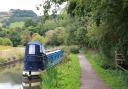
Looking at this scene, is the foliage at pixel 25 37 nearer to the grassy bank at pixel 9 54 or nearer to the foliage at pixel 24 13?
the grassy bank at pixel 9 54

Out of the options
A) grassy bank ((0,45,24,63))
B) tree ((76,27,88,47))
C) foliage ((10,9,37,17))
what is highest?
tree ((76,27,88,47))

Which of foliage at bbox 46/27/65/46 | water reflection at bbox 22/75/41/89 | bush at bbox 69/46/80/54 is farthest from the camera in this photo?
foliage at bbox 46/27/65/46

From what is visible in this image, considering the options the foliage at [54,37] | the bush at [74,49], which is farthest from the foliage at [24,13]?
the bush at [74,49]

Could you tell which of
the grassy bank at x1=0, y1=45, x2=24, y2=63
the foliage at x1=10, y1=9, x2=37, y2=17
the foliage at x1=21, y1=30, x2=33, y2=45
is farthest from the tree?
the foliage at x1=10, y1=9, x2=37, y2=17

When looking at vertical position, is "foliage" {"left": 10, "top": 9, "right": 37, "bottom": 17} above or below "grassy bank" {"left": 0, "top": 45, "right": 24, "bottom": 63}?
above

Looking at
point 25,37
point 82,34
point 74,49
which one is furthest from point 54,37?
point 82,34

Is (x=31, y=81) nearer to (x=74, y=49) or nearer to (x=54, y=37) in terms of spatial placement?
(x=74, y=49)

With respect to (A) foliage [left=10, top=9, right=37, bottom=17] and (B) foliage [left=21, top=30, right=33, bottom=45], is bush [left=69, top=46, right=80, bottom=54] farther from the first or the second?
(A) foliage [left=10, top=9, right=37, bottom=17]

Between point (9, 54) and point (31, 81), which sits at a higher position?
point (31, 81)

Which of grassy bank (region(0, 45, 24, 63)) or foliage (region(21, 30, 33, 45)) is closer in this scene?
grassy bank (region(0, 45, 24, 63))

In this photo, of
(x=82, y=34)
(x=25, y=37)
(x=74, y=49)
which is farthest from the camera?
(x=25, y=37)

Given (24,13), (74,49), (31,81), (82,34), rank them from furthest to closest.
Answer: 1. (24,13)
2. (74,49)
3. (82,34)
4. (31,81)

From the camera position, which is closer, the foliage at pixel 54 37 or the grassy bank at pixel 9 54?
the grassy bank at pixel 9 54

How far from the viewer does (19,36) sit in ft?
278
